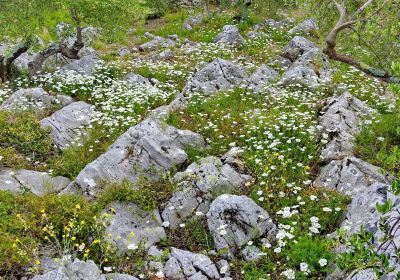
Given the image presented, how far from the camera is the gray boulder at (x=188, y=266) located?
7449 mm

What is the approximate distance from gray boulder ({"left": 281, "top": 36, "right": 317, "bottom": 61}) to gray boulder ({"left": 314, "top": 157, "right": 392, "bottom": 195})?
10455mm

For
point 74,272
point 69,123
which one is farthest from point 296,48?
point 74,272

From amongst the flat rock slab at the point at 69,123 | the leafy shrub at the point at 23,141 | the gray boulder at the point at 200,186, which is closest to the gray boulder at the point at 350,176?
the gray boulder at the point at 200,186

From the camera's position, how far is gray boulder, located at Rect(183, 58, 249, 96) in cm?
1546

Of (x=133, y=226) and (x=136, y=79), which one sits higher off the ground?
(x=133, y=226)

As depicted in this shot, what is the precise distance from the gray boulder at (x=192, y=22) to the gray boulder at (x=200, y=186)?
17.2 meters

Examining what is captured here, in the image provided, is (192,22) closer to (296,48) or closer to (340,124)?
(296,48)

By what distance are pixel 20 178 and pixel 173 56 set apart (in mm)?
11838

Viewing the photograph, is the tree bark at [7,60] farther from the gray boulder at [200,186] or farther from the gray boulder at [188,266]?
the gray boulder at [188,266]

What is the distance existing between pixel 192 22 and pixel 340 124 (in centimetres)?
1732

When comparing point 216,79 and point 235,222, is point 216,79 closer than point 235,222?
No

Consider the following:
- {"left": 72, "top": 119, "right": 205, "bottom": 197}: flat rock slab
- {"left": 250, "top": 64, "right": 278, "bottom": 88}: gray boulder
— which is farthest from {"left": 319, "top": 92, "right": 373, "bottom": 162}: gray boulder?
{"left": 72, "top": 119, "right": 205, "bottom": 197}: flat rock slab

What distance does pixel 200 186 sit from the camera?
955 cm

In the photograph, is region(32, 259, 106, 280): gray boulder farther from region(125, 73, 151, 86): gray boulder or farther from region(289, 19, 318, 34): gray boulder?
region(289, 19, 318, 34): gray boulder
